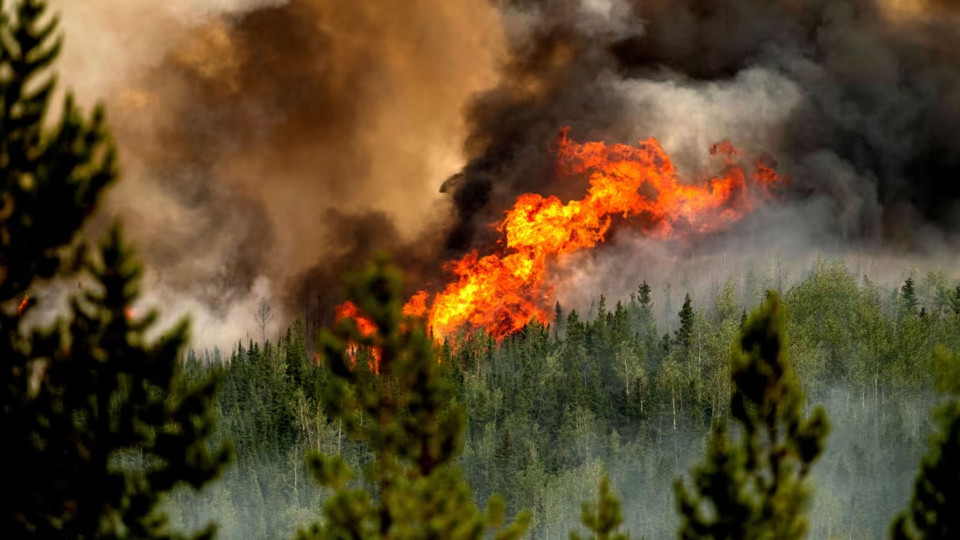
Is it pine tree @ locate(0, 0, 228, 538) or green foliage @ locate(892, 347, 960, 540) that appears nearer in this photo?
pine tree @ locate(0, 0, 228, 538)

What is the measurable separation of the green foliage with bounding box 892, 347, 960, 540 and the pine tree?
2145cm

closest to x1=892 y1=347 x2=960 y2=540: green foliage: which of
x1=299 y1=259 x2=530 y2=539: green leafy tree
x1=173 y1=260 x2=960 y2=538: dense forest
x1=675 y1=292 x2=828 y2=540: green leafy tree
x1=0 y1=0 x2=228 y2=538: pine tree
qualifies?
x1=675 y1=292 x2=828 y2=540: green leafy tree

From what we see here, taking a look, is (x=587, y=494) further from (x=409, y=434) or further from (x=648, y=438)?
(x=409, y=434)

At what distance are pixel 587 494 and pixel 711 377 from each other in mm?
48256

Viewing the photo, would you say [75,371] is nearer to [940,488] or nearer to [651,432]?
[940,488]

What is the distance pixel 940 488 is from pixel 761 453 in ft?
17.8

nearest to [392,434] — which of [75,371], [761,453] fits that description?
[75,371]

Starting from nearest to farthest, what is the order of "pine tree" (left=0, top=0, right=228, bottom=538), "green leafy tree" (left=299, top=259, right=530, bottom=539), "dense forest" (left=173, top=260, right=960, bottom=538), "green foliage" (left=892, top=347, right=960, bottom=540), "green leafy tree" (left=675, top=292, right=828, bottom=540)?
"pine tree" (left=0, top=0, right=228, bottom=538) → "green leafy tree" (left=299, top=259, right=530, bottom=539) → "green foliage" (left=892, top=347, right=960, bottom=540) → "green leafy tree" (left=675, top=292, right=828, bottom=540) → "dense forest" (left=173, top=260, right=960, bottom=538)

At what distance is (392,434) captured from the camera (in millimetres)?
22578

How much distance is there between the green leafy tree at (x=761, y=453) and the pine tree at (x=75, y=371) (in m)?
19.3

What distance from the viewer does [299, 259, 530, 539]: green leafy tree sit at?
22.0 m

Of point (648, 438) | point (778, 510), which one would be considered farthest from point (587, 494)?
point (778, 510)

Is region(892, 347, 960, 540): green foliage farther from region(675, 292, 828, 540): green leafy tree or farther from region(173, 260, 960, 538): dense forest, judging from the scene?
region(173, 260, 960, 538): dense forest

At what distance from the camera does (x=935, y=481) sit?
96.9 feet
